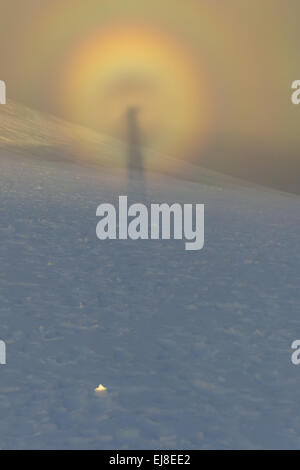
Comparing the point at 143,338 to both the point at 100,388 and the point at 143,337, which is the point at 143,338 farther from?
the point at 100,388

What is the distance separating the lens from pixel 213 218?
9.27m

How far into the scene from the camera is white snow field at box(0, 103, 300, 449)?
10.7 ft

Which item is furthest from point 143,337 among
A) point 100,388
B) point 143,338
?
point 100,388

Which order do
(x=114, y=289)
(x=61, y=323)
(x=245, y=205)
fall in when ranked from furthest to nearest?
(x=245, y=205) < (x=114, y=289) < (x=61, y=323)

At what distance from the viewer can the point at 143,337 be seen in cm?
442

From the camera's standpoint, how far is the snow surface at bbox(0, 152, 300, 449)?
327 centimetres

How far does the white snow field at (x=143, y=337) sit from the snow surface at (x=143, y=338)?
0.01 m

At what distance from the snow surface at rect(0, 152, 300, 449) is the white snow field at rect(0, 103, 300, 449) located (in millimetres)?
12

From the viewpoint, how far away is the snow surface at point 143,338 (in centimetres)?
327

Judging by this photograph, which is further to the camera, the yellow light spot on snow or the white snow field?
the yellow light spot on snow
